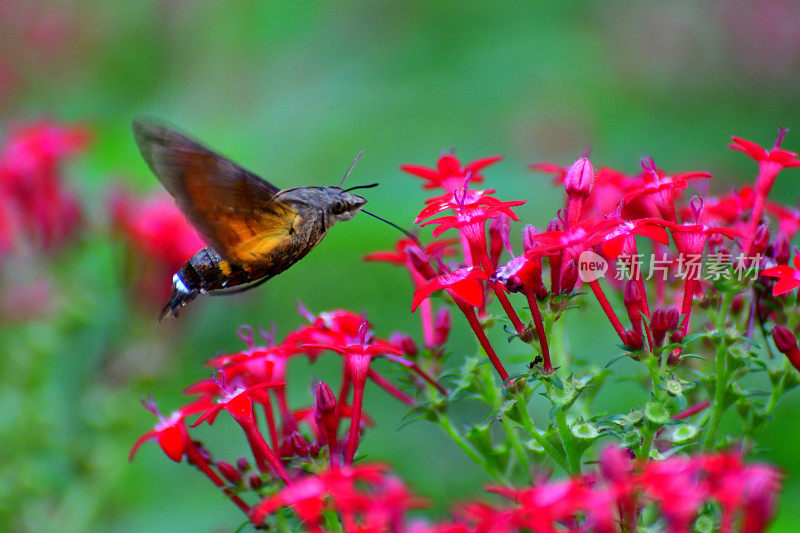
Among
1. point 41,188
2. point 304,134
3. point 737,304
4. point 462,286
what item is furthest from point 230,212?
point 304,134

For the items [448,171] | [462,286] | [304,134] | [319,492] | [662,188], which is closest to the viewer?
[319,492]

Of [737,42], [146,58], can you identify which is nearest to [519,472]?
[737,42]

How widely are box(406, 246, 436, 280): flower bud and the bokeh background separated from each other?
22.6 inches

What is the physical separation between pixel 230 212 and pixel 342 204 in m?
0.16

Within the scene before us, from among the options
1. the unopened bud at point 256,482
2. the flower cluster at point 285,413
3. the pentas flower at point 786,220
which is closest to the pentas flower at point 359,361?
the flower cluster at point 285,413

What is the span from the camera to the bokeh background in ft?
5.91

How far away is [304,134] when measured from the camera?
2.89m

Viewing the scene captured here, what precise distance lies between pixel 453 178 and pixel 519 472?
36cm

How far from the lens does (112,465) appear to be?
68.7 inches

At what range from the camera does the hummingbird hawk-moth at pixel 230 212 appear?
120 cm

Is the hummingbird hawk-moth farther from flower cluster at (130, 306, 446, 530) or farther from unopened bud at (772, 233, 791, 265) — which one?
unopened bud at (772, 233, 791, 265)

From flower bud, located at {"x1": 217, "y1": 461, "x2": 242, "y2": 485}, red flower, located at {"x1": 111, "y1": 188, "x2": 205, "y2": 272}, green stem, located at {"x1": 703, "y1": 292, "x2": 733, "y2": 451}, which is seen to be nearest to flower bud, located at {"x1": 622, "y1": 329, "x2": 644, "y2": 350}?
green stem, located at {"x1": 703, "y1": 292, "x2": 733, "y2": 451}

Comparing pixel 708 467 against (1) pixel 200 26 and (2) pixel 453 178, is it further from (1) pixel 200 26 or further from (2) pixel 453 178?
(1) pixel 200 26

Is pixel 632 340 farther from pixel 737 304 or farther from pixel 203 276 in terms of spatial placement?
pixel 203 276
